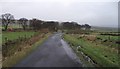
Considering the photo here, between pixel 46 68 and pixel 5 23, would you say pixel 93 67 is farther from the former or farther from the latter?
pixel 5 23

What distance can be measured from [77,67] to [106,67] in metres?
1.74

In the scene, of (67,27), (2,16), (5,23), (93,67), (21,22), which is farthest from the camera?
(67,27)

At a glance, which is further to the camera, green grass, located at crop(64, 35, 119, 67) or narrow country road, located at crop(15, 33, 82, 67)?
green grass, located at crop(64, 35, 119, 67)

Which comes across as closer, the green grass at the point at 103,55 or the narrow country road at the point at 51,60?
the narrow country road at the point at 51,60

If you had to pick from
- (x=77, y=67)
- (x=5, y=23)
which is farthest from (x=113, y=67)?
(x=5, y=23)

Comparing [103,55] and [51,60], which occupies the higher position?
[51,60]

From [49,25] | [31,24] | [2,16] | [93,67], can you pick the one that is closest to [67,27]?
[49,25]

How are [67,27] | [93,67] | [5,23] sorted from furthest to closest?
[67,27], [5,23], [93,67]

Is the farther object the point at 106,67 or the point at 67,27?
the point at 67,27

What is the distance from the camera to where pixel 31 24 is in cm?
15062

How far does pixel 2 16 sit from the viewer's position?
148 meters

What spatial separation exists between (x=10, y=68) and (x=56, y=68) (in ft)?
8.71

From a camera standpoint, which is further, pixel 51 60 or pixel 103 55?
pixel 103 55

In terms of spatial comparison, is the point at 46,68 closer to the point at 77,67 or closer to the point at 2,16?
the point at 77,67
